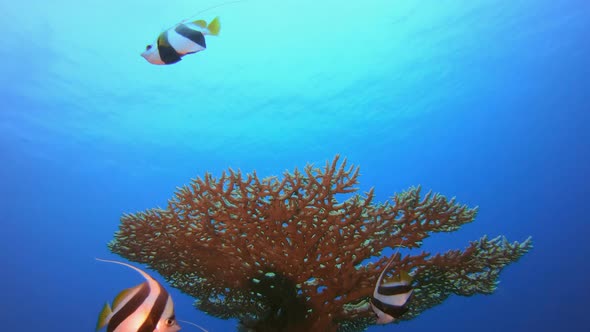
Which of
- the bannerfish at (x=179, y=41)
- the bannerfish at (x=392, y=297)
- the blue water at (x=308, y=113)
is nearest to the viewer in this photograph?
the bannerfish at (x=392, y=297)

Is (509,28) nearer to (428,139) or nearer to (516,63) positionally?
(516,63)

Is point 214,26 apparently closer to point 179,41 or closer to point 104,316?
point 179,41

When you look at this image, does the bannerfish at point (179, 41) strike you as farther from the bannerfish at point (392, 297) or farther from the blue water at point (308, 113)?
the blue water at point (308, 113)

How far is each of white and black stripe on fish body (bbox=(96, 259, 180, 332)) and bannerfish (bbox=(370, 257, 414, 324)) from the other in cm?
147

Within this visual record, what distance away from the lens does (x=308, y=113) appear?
29.9 m

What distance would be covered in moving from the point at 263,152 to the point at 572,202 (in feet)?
179

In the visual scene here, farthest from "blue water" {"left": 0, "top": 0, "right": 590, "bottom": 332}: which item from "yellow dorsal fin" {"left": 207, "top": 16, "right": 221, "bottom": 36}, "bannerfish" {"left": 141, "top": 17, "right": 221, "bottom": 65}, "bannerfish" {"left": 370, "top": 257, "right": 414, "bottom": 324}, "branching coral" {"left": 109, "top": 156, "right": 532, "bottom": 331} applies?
"bannerfish" {"left": 370, "top": 257, "right": 414, "bottom": 324}

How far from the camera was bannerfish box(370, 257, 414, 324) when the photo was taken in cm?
237

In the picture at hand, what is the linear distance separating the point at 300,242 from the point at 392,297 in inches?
70.6

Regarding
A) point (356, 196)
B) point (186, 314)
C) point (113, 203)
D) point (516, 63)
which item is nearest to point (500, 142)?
point (516, 63)

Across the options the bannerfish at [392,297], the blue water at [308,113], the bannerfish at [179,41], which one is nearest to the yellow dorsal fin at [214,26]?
the bannerfish at [179,41]

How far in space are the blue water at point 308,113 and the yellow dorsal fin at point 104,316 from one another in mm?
5777

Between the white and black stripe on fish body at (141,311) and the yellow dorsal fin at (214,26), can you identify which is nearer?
the white and black stripe on fish body at (141,311)

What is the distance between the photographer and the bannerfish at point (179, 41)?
2588mm
